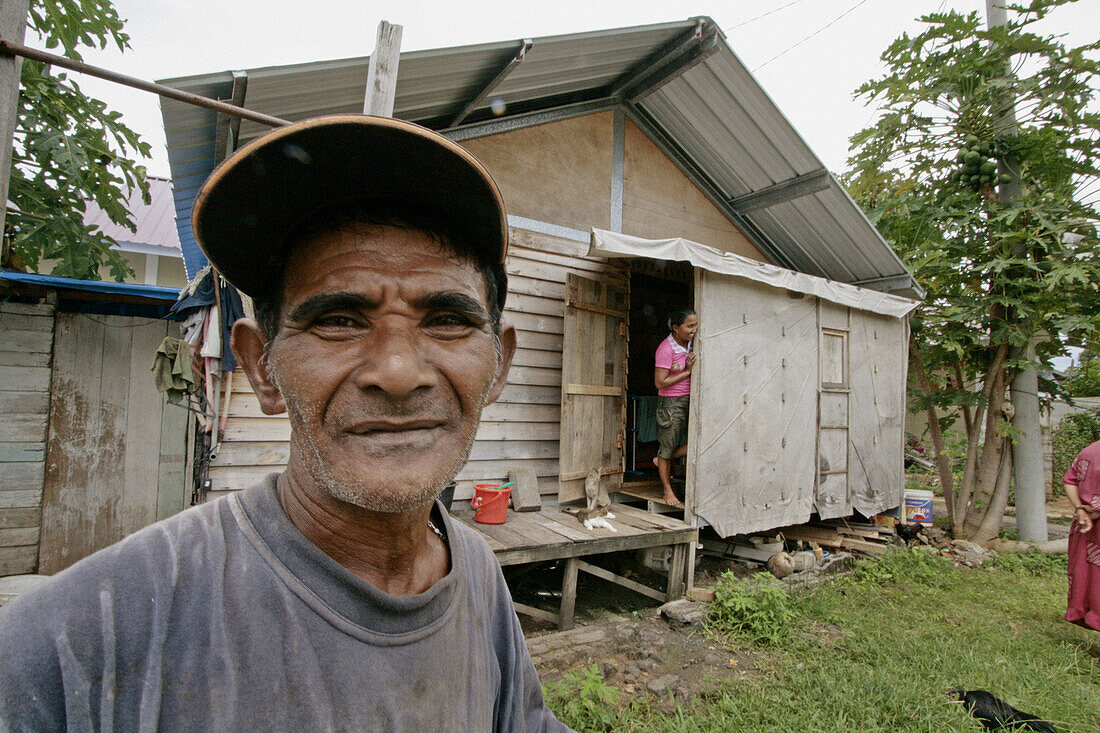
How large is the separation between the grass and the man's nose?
3.33m

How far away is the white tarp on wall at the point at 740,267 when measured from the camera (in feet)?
17.9

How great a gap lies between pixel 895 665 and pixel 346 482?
16.6ft

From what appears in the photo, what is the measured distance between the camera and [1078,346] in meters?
8.50

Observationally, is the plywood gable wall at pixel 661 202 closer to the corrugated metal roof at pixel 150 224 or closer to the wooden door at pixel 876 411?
the wooden door at pixel 876 411

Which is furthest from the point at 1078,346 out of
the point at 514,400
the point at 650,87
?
the point at 514,400

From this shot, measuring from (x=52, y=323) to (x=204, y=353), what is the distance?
291 cm

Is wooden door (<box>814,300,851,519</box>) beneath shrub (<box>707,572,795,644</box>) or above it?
above

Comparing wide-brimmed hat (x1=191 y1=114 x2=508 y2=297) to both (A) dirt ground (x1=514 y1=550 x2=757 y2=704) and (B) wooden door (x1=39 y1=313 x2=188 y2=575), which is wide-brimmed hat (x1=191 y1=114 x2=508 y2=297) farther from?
(B) wooden door (x1=39 y1=313 x2=188 y2=575)

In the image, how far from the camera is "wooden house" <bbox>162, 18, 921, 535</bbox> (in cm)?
503

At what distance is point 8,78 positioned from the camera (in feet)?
7.91

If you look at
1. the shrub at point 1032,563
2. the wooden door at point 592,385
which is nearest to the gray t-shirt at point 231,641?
the wooden door at point 592,385

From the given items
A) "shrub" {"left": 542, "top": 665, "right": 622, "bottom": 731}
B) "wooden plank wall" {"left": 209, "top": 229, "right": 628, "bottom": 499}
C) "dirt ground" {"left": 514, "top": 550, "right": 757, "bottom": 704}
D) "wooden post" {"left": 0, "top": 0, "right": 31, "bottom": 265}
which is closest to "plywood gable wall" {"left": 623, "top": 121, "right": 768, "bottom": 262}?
"wooden plank wall" {"left": 209, "top": 229, "right": 628, "bottom": 499}

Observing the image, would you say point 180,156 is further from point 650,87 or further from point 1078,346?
point 1078,346

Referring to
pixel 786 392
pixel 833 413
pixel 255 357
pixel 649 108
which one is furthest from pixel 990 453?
pixel 255 357
